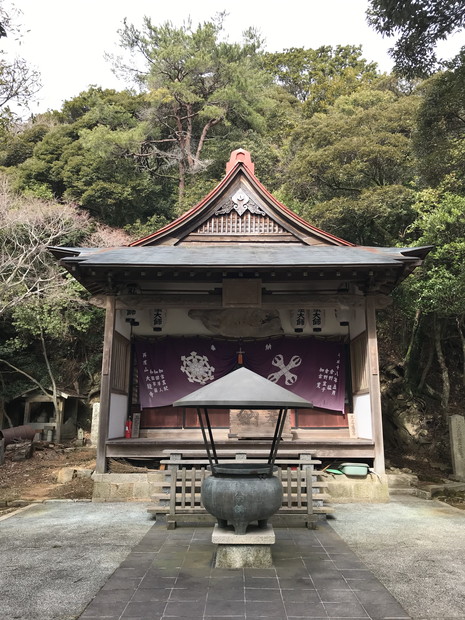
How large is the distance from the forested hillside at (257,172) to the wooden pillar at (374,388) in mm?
2901

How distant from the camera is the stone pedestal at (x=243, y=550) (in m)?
4.52

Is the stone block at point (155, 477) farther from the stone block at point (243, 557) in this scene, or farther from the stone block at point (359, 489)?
the stone block at point (243, 557)

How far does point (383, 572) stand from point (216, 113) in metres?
25.9

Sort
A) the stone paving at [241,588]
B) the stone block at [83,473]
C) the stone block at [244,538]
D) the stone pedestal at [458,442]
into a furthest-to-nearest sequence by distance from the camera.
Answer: the stone pedestal at [458,442] → the stone block at [83,473] → the stone block at [244,538] → the stone paving at [241,588]

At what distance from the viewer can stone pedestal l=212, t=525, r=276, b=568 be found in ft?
14.8

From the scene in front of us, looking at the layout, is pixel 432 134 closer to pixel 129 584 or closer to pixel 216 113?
pixel 129 584

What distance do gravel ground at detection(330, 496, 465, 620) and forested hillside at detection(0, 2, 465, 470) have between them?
5804 millimetres

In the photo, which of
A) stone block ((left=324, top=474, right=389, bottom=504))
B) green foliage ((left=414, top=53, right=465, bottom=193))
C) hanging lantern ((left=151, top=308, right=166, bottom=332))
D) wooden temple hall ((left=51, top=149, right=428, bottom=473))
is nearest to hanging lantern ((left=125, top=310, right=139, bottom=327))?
wooden temple hall ((left=51, top=149, right=428, bottom=473))

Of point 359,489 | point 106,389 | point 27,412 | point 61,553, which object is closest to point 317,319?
point 359,489

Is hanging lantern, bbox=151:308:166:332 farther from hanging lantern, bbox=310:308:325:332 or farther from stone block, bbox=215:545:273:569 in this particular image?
stone block, bbox=215:545:273:569

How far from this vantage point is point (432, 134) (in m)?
11.5

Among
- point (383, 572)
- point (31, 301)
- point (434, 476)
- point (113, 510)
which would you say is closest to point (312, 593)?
point (383, 572)

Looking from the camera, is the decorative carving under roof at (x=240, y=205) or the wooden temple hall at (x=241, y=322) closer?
the wooden temple hall at (x=241, y=322)

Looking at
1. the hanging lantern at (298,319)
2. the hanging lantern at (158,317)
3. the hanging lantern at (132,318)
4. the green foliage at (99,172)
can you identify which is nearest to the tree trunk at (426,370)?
the hanging lantern at (298,319)
